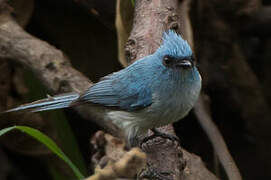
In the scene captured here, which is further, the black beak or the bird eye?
the bird eye

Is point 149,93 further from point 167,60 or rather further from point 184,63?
point 184,63

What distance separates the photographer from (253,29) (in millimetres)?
5465

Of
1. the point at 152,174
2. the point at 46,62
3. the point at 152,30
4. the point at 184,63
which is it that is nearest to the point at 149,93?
the point at 184,63

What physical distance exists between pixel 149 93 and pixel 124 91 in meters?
0.25

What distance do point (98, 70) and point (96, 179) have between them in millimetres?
3306

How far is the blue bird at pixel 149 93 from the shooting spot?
329 centimetres

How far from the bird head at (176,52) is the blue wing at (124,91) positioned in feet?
0.82

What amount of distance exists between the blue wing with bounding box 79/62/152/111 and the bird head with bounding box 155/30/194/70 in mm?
249

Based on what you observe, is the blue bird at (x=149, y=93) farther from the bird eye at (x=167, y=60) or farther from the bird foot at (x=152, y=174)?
the bird foot at (x=152, y=174)

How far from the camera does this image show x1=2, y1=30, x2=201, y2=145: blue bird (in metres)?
3.29

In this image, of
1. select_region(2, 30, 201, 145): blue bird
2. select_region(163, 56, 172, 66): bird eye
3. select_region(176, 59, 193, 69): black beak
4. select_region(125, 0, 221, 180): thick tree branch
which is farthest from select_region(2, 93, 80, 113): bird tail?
select_region(176, 59, 193, 69): black beak

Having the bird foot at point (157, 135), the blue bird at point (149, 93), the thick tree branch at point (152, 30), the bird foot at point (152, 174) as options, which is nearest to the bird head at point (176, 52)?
the blue bird at point (149, 93)

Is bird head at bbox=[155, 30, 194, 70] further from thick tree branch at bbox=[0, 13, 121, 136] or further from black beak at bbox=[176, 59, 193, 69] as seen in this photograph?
thick tree branch at bbox=[0, 13, 121, 136]

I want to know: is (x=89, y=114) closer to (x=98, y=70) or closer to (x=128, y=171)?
(x=98, y=70)
